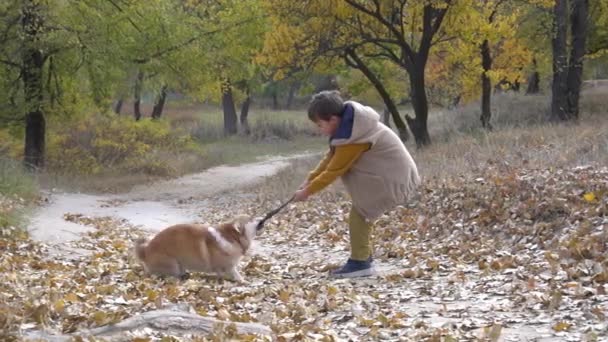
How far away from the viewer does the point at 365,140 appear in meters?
7.98

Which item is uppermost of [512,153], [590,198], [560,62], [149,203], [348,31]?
[348,31]

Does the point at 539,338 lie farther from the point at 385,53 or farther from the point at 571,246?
the point at 385,53

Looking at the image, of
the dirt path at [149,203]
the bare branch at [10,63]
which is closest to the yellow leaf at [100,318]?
the dirt path at [149,203]

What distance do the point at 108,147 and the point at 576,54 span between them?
16.2m

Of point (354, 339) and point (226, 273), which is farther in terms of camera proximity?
point (226, 273)

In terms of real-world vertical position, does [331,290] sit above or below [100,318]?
below

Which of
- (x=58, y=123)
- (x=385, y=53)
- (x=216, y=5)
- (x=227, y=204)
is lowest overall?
(x=227, y=204)

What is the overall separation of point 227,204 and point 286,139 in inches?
974

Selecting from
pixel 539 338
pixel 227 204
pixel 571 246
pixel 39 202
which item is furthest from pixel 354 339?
pixel 227 204

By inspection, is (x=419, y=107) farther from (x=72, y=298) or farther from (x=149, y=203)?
(x=72, y=298)

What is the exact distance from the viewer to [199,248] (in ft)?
26.0

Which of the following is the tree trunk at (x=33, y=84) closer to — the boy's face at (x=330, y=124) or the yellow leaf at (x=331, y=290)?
the boy's face at (x=330, y=124)

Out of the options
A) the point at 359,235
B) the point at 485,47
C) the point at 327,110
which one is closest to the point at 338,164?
the point at 327,110

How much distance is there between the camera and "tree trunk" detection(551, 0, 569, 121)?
22859mm
